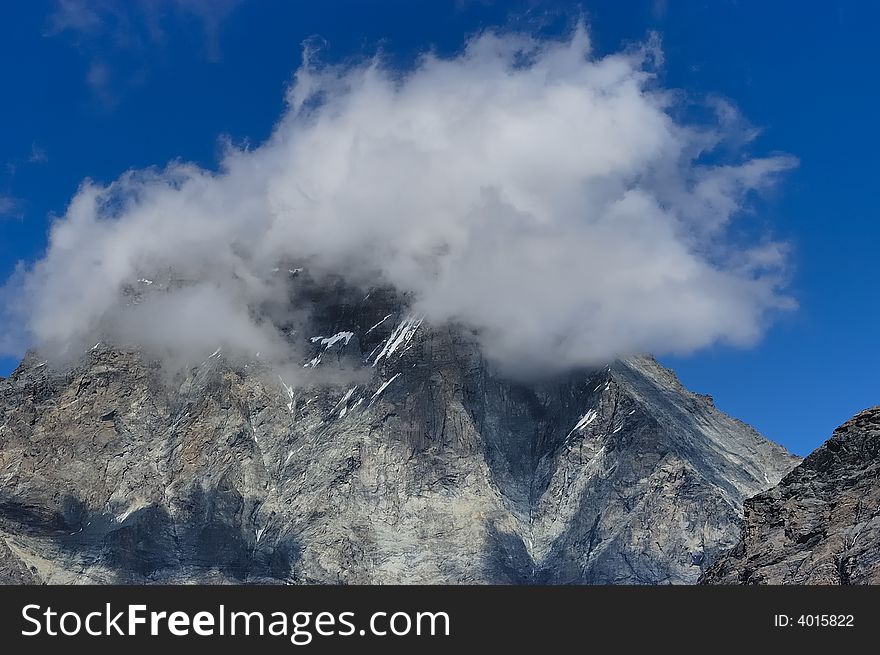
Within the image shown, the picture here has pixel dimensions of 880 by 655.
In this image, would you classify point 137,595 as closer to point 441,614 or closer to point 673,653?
point 441,614

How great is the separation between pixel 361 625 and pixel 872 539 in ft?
180

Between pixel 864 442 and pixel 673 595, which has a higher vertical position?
pixel 864 442

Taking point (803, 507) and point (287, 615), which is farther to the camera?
point (803, 507)

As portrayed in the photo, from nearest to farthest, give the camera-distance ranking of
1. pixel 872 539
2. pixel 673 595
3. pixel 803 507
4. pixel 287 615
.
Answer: pixel 287 615, pixel 673 595, pixel 872 539, pixel 803 507

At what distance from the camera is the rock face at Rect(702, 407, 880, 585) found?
102 meters

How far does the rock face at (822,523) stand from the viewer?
102500mm

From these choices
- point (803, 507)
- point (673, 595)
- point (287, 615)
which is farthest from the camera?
point (803, 507)

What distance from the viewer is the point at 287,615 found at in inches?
2645

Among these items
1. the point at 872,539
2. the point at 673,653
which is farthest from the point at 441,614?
the point at 872,539

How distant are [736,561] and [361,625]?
64379mm

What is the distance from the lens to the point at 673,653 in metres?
68.4

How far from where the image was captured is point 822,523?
113 m

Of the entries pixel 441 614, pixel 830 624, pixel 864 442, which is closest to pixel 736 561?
pixel 864 442

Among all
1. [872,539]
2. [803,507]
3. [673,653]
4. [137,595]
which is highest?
[803,507]
